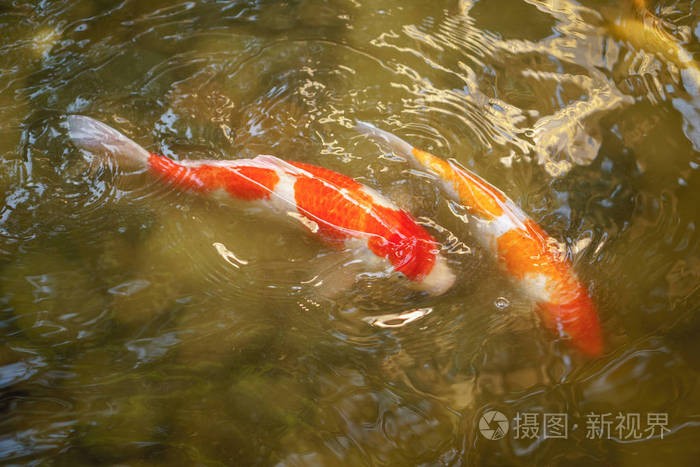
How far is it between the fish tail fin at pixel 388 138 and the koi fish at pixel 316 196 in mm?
251

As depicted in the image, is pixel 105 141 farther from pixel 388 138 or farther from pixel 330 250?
pixel 388 138

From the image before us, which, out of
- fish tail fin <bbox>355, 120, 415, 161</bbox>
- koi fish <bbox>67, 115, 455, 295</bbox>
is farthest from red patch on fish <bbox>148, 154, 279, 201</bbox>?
fish tail fin <bbox>355, 120, 415, 161</bbox>

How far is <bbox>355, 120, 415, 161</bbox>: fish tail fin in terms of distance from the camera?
257cm

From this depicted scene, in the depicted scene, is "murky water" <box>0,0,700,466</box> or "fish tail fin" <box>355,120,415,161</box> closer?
"murky water" <box>0,0,700,466</box>

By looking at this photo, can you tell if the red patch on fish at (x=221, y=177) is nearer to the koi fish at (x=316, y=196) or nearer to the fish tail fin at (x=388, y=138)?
the koi fish at (x=316, y=196)

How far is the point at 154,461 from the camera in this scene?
1842 millimetres

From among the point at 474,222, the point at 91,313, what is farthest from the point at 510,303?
the point at 91,313

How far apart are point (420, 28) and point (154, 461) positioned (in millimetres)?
2238

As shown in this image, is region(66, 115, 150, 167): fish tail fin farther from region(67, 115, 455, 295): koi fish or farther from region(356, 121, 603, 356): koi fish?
region(356, 121, 603, 356): koi fish

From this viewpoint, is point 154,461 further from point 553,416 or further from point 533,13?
point 533,13

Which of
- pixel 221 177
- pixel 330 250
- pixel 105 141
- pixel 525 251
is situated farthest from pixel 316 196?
pixel 105 141

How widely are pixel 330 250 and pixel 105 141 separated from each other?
1.03 m

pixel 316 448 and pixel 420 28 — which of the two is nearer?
pixel 316 448

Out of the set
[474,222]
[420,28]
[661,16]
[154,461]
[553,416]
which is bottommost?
[154,461]
